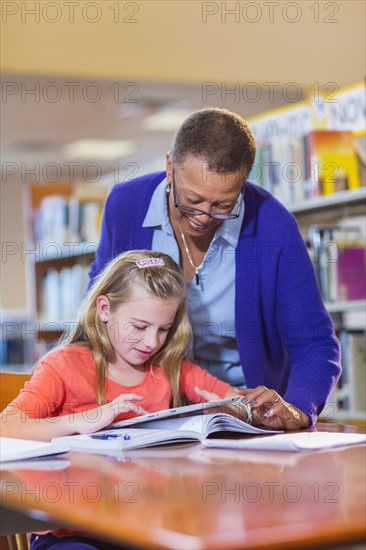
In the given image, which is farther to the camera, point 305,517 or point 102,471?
point 102,471

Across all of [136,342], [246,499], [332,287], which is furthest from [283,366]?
[332,287]

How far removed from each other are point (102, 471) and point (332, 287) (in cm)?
276

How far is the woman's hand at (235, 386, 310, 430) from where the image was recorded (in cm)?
157

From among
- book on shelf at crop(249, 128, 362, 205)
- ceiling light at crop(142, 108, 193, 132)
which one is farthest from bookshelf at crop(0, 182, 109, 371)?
ceiling light at crop(142, 108, 193, 132)

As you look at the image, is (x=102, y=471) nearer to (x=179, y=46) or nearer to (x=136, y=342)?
(x=136, y=342)

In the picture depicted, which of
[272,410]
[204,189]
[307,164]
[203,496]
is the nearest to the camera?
[203,496]

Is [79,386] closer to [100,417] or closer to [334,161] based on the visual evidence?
[100,417]

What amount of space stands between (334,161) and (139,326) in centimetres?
218

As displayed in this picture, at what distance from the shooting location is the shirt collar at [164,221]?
1938 mm

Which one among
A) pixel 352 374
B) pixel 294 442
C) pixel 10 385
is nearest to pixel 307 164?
pixel 352 374

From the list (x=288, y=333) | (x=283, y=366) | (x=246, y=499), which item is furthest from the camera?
(x=283, y=366)

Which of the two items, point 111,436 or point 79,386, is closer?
point 111,436

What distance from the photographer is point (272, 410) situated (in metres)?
1.58

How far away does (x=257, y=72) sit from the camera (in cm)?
554
